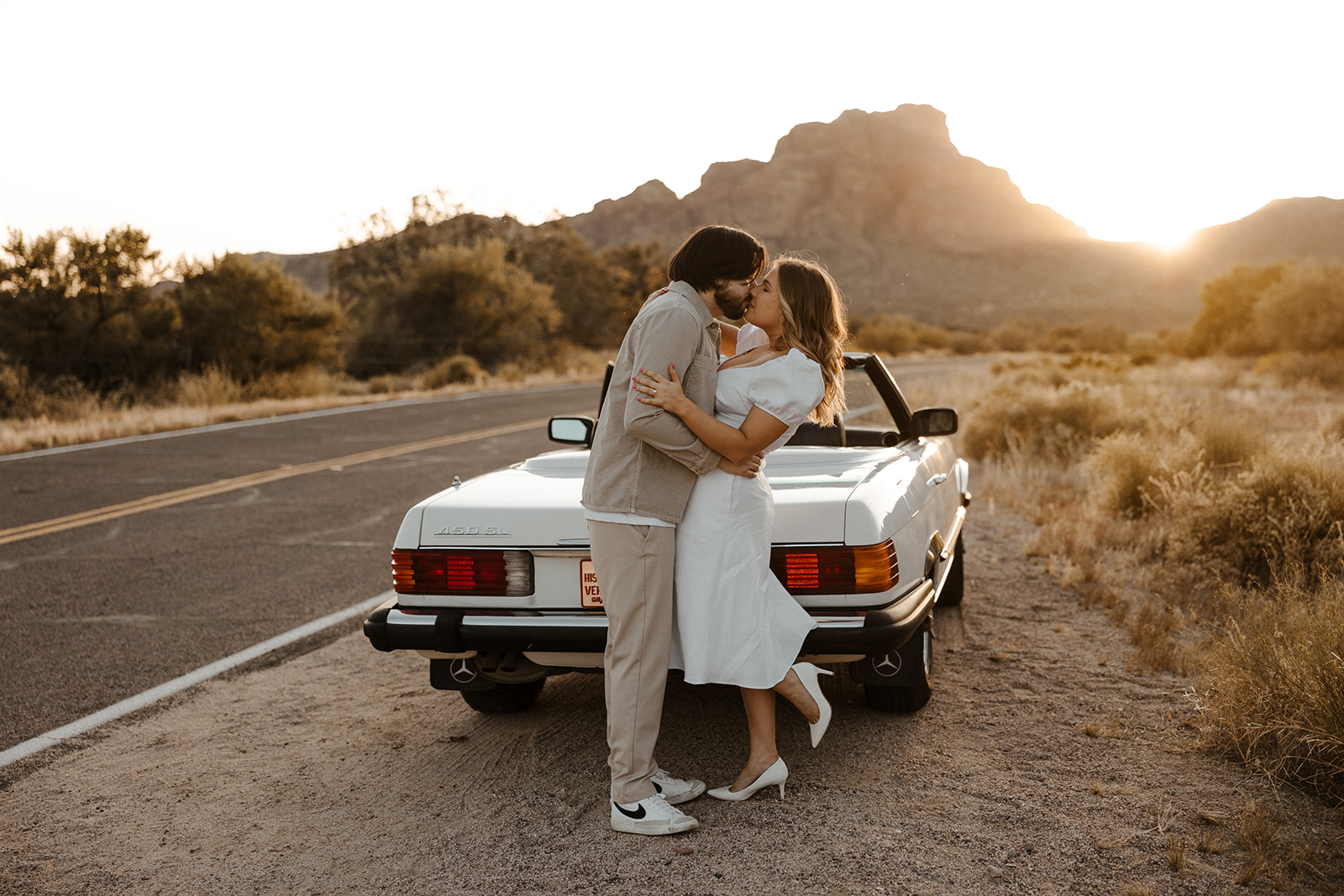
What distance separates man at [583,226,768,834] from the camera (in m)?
2.92

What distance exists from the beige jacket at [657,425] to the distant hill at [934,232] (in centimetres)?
4917

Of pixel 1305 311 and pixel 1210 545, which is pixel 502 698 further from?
pixel 1305 311

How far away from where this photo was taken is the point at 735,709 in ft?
13.7

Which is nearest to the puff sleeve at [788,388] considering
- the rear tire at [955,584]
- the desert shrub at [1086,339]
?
the rear tire at [955,584]

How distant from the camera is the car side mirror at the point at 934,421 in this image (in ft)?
16.2

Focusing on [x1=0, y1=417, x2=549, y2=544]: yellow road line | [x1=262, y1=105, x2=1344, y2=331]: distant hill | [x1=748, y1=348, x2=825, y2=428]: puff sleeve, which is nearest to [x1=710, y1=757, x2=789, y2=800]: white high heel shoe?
[x1=748, y1=348, x2=825, y2=428]: puff sleeve

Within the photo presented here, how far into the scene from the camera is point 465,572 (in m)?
3.51

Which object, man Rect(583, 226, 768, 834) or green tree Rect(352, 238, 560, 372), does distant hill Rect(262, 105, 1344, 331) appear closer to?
green tree Rect(352, 238, 560, 372)

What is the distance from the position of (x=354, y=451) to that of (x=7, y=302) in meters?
15.6

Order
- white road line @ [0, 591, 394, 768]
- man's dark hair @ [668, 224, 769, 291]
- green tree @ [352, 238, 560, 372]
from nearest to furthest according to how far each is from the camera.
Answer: man's dark hair @ [668, 224, 769, 291], white road line @ [0, 591, 394, 768], green tree @ [352, 238, 560, 372]

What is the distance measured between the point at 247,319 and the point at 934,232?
106560 mm

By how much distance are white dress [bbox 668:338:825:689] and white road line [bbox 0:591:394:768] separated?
2.87 meters

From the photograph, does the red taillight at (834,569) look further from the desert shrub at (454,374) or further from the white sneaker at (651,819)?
the desert shrub at (454,374)

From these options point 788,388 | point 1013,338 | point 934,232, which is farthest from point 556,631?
point 934,232
